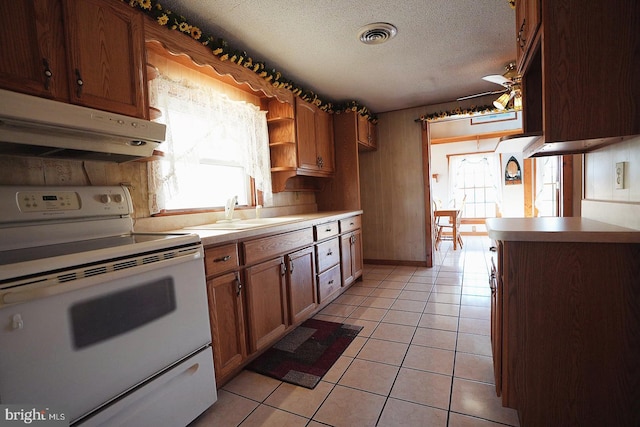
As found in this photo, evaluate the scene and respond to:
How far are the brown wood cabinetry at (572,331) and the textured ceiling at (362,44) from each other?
5.49 ft

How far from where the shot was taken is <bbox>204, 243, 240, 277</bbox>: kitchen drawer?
5.34ft

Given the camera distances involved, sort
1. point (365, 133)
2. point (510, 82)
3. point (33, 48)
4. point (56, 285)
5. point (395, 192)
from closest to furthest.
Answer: point (56, 285)
point (33, 48)
point (510, 82)
point (365, 133)
point (395, 192)

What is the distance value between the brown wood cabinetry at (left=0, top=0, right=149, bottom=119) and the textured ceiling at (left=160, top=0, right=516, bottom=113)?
1.51 ft

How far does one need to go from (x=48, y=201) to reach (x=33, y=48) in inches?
25.5

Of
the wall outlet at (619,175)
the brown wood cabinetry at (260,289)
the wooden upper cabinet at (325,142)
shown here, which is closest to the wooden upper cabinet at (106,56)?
the brown wood cabinetry at (260,289)

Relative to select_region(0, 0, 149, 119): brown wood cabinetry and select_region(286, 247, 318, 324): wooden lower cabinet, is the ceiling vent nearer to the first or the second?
select_region(0, 0, 149, 119): brown wood cabinetry

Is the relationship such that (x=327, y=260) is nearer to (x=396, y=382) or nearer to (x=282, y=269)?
(x=282, y=269)

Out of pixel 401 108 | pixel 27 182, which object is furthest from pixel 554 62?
pixel 401 108

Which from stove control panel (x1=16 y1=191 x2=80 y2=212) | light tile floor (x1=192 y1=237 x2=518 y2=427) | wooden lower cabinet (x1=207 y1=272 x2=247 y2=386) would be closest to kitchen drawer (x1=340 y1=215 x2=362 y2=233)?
light tile floor (x1=192 y1=237 x2=518 y2=427)

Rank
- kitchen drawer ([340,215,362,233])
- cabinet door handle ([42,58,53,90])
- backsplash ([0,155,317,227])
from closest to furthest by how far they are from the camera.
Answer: cabinet door handle ([42,58,53,90]) < backsplash ([0,155,317,227]) < kitchen drawer ([340,215,362,233])

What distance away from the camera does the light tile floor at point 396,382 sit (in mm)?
1479

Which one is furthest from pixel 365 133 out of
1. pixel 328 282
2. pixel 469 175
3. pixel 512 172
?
pixel 512 172

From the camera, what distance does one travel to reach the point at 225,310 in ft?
5.72

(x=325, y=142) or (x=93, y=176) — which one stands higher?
(x=325, y=142)
